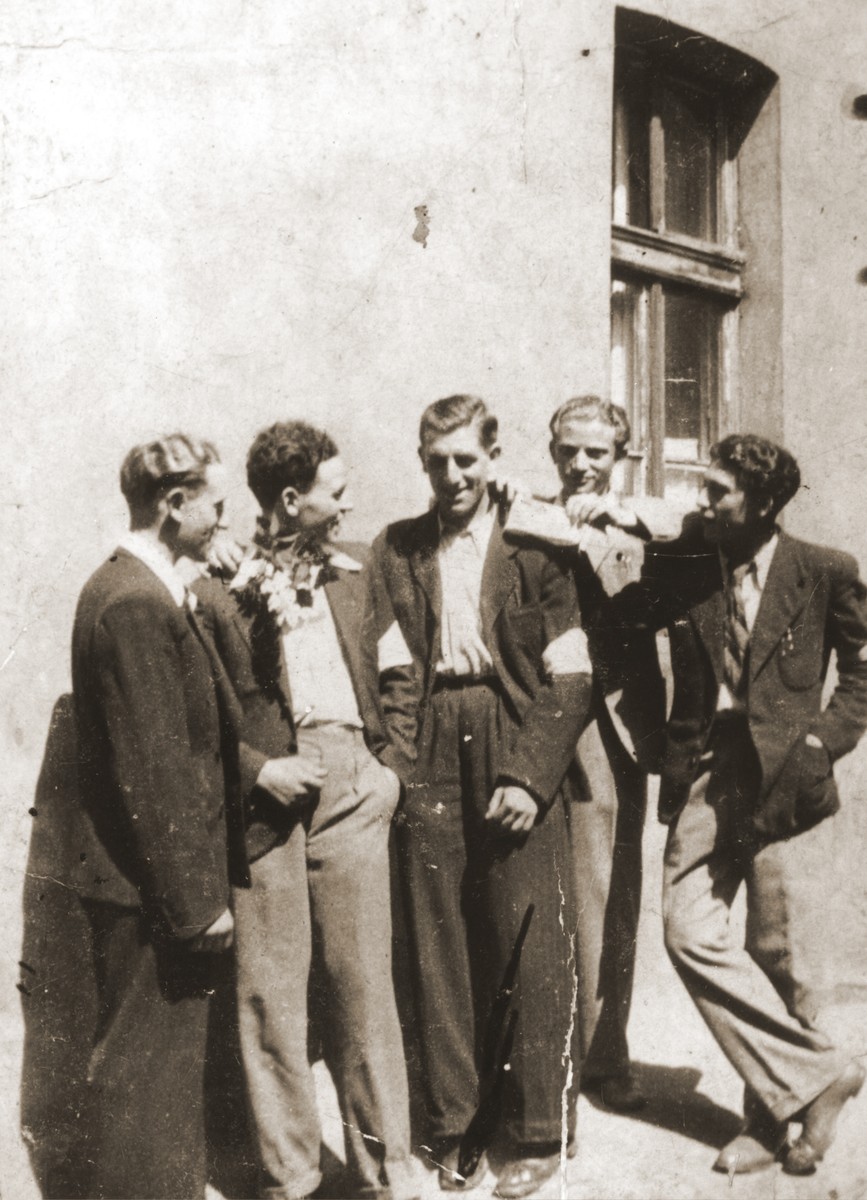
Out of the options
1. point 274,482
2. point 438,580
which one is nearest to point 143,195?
point 274,482

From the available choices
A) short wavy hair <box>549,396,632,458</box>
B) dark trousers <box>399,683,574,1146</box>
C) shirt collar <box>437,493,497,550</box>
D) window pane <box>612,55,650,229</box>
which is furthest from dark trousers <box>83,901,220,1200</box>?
window pane <box>612,55,650,229</box>

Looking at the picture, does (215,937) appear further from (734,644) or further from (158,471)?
(734,644)

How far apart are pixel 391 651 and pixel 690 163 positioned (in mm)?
2127

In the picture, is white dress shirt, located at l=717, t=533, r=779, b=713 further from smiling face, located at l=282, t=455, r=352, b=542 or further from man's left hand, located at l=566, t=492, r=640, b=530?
smiling face, located at l=282, t=455, r=352, b=542

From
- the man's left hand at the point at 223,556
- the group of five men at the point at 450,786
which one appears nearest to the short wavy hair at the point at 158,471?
the group of five men at the point at 450,786

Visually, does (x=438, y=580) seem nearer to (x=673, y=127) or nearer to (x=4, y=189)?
(x=4, y=189)

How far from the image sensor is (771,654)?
3.13 m

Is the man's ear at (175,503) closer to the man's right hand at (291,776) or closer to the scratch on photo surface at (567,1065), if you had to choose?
the man's right hand at (291,776)

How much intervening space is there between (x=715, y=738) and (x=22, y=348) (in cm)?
205

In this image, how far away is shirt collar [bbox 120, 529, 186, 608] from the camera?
252 centimetres

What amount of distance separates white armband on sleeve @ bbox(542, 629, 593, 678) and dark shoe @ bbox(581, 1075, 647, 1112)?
119cm

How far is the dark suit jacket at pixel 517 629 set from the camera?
2887 millimetres

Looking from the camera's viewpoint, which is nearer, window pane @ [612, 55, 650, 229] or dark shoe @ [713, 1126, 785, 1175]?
dark shoe @ [713, 1126, 785, 1175]

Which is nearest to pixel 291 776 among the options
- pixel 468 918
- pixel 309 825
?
pixel 309 825
